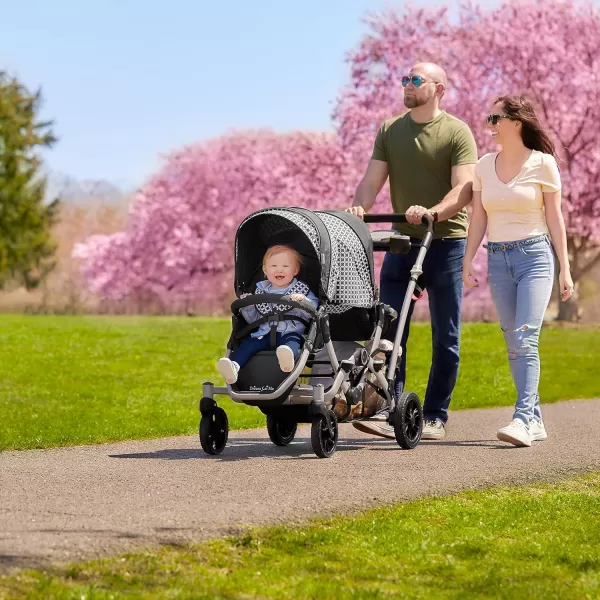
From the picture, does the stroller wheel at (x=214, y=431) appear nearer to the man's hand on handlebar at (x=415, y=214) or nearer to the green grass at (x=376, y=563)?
the man's hand on handlebar at (x=415, y=214)

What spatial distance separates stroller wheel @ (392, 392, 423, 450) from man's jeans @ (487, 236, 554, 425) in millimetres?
674

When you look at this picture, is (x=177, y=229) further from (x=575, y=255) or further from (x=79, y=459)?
(x=79, y=459)

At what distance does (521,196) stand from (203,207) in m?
39.4

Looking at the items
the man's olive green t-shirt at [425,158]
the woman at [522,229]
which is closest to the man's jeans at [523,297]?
the woman at [522,229]

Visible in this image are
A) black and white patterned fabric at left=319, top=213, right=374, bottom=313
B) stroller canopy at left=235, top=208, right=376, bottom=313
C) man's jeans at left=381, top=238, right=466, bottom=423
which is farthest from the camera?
man's jeans at left=381, top=238, right=466, bottom=423

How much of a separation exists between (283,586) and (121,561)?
2.00 ft

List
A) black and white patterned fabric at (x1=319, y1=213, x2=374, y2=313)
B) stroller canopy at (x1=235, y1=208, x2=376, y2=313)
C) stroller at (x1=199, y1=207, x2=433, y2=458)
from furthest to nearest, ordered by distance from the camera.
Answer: black and white patterned fabric at (x1=319, y1=213, x2=374, y2=313)
stroller canopy at (x1=235, y1=208, x2=376, y2=313)
stroller at (x1=199, y1=207, x2=433, y2=458)

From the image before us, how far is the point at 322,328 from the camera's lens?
7465mm

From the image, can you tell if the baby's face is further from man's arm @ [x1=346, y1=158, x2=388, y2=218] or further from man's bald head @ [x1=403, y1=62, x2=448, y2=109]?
man's bald head @ [x1=403, y1=62, x2=448, y2=109]

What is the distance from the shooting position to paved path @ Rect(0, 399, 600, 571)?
500cm

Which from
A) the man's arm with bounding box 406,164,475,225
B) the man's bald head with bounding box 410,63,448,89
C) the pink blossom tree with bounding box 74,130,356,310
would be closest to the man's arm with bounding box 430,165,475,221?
the man's arm with bounding box 406,164,475,225

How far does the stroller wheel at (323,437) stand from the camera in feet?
24.1

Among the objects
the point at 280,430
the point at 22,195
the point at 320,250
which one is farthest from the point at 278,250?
the point at 22,195

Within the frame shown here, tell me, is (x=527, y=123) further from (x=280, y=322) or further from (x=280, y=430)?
(x=280, y=430)
